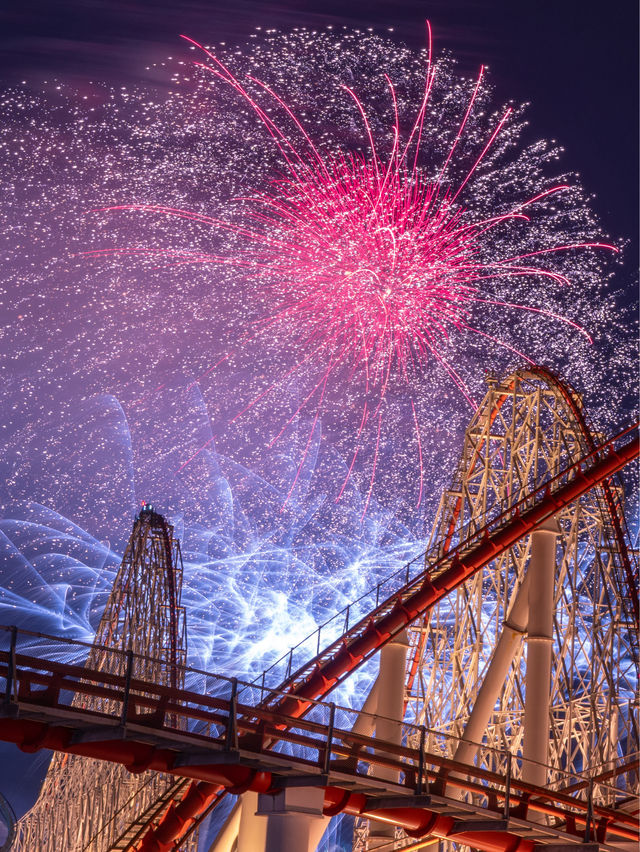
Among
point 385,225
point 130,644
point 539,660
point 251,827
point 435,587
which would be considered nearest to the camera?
point 251,827

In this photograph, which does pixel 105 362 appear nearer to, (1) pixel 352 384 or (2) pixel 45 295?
(2) pixel 45 295

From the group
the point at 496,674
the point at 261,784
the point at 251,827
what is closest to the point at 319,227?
the point at 496,674

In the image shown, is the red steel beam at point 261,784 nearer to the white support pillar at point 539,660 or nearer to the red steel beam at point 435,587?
the white support pillar at point 539,660

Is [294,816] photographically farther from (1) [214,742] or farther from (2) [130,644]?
(2) [130,644]

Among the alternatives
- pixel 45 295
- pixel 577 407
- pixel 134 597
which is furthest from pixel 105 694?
pixel 45 295

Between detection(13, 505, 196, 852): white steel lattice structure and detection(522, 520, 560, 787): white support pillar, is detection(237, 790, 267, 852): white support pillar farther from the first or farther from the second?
detection(13, 505, 196, 852): white steel lattice structure

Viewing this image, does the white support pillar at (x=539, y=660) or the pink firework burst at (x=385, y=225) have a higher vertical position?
the pink firework burst at (x=385, y=225)

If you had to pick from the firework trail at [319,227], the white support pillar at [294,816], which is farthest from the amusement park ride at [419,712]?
the firework trail at [319,227]
